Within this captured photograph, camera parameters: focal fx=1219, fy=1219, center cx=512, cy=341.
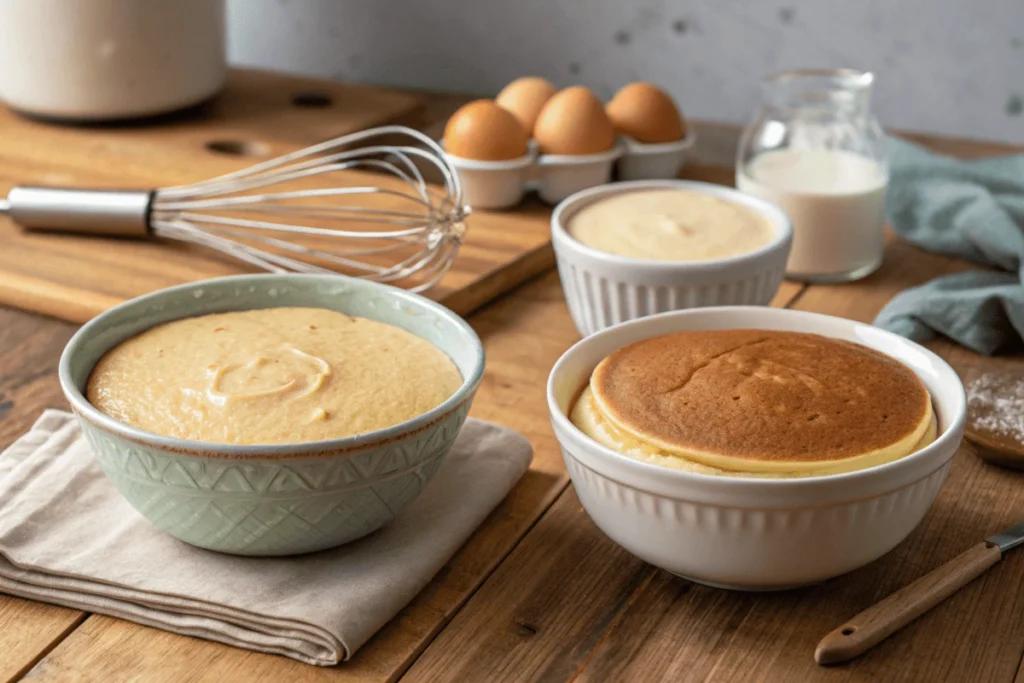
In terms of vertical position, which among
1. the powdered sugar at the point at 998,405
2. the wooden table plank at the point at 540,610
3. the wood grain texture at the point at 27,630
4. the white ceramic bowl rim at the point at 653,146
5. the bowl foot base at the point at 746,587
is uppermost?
the white ceramic bowl rim at the point at 653,146

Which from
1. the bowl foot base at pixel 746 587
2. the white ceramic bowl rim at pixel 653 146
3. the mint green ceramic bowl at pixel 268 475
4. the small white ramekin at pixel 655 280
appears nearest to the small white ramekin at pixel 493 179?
the white ceramic bowl rim at pixel 653 146

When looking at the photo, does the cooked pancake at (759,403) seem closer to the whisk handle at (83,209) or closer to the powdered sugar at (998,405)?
the powdered sugar at (998,405)

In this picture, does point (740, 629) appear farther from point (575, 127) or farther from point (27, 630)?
point (575, 127)

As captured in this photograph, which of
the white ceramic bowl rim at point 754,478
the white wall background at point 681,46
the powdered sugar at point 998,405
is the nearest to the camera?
the white ceramic bowl rim at point 754,478

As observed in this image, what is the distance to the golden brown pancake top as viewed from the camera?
1.91 ft

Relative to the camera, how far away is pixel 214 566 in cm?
61

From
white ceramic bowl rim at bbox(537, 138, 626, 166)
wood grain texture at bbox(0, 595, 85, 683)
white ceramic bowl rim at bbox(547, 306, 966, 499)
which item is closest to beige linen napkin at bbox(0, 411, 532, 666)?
wood grain texture at bbox(0, 595, 85, 683)

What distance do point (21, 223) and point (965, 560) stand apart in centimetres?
81

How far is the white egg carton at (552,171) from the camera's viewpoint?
1.10m

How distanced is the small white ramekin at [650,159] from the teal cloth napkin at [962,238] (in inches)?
8.0

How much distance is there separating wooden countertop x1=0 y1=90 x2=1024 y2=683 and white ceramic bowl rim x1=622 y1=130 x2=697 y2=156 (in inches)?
20.1

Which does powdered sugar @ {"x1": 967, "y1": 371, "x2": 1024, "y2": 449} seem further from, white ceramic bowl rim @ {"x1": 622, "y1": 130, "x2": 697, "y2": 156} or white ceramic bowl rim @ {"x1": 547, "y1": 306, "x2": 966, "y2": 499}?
white ceramic bowl rim @ {"x1": 622, "y1": 130, "x2": 697, "y2": 156}

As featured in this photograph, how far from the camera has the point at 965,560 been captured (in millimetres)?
631

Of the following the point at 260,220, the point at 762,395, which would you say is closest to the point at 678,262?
the point at 762,395
